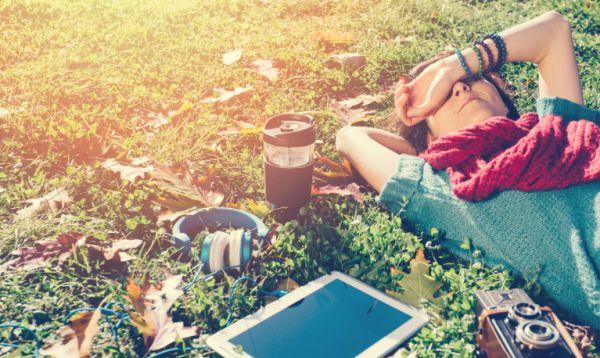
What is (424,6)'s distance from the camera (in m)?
4.80

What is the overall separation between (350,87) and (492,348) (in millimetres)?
2412

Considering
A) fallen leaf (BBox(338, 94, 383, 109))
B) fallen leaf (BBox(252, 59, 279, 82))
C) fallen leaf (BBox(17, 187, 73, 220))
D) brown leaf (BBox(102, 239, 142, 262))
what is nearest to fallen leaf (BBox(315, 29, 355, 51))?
fallen leaf (BBox(252, 59, 279, 82))

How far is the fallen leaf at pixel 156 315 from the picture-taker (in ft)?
6.13

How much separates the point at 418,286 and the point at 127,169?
150 centimetres

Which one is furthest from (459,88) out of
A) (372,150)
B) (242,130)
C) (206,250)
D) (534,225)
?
(206,250)

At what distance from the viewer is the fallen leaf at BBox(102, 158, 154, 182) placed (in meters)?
2.74

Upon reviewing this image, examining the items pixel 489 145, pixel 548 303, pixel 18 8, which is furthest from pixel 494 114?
pixel 18 8

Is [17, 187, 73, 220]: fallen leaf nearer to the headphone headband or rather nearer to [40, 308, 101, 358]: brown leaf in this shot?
the headphone headband

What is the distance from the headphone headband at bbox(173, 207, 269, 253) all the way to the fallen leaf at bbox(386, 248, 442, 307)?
60 centimetres

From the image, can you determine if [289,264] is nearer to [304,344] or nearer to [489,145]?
[304,344]

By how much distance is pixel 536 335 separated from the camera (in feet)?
5.18

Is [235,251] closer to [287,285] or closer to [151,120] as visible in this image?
[287,285]

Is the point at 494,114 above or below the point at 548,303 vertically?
A: above

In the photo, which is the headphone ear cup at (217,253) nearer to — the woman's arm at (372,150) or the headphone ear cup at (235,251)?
the headphone ear cup at (235,251)
